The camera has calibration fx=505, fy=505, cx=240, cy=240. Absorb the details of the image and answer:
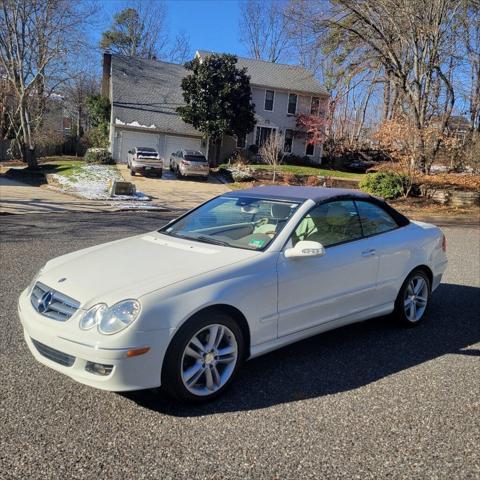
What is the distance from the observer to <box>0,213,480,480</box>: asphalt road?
9.25 feet

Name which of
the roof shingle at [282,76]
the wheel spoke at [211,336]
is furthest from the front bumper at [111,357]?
the roof shingle at [282,76]

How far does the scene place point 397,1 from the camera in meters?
21.0

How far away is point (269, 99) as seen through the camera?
3909 centimetres

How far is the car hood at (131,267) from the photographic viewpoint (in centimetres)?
334

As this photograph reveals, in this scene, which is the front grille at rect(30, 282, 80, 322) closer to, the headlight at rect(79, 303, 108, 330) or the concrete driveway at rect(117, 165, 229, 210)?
the headlight at rect(79, 303, 108, 330)

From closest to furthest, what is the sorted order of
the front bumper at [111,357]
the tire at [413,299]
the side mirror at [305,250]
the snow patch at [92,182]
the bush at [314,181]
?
the front bumper at [111,357] → the side mirror at [305,250] → the tire at [413,299] → the snow patch at [92,182] → the bush at [314,181]

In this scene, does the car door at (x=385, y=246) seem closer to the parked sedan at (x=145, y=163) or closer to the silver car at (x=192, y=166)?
the parked sedan at (x=145, y=163)

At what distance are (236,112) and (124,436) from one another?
1287 inches

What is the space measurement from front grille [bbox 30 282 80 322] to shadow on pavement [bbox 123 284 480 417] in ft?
2.50

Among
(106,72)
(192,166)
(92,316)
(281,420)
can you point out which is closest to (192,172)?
(192,166)

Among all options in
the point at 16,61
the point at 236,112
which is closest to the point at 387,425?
the point at 16,61

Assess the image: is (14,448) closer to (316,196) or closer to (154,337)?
(154,337)

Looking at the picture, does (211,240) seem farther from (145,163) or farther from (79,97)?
(79,97)

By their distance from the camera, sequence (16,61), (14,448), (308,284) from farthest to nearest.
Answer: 1. (16,61)
2. (308,284)
3. (14,448)
